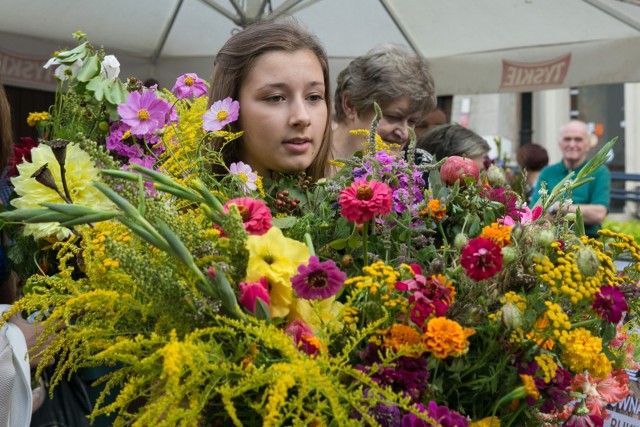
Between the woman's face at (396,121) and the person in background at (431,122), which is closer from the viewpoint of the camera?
the woman's face at (396,121)

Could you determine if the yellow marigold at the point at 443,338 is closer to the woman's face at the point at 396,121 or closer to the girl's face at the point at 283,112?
the girl's face at the point at 283,112

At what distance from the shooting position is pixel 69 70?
2.03m

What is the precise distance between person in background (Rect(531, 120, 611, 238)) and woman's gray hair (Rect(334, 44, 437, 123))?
1569mm

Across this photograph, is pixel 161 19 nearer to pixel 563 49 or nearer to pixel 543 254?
pixel 563 49

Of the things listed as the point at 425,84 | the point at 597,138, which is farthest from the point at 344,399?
the point at 597,138

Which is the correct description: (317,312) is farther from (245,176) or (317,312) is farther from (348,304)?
(245,176)

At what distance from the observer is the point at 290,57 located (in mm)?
1699

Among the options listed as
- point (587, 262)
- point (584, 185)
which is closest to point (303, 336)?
point (587, 262)

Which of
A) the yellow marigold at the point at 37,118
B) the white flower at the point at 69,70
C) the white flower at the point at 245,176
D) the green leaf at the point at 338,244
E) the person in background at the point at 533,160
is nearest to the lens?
the green leaf at the point at 338,244

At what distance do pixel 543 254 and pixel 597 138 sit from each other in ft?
49.4

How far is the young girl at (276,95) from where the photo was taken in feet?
5.42

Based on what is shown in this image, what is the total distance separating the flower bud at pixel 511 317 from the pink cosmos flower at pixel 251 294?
310 mm

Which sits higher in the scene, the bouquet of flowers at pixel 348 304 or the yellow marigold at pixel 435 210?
the yellow marigold at pixel 435 210

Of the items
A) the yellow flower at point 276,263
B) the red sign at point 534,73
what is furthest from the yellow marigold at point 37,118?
the red sign at point 534,73
